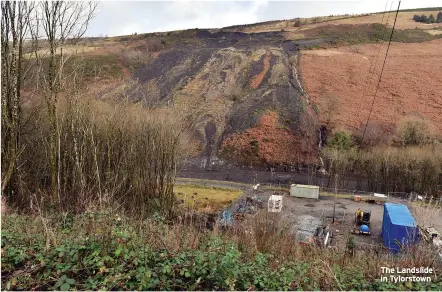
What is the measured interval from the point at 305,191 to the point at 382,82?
72.3ft

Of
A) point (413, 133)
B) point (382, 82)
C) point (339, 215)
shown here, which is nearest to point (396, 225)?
point (339, 215)

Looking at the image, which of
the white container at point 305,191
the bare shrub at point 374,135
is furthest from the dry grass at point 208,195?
the bare shrub at point 374,135

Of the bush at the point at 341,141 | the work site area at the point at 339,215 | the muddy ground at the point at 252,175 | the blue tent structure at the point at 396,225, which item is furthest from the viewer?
the bush at the point at 341,141

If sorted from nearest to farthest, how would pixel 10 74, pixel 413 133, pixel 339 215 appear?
pixel 10 74 → pixel 339 215 → pixel 413 133

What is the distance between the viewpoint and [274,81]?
37656 millimetres

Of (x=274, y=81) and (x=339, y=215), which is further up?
(x=274, y=81)

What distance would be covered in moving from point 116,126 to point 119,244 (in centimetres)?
1033

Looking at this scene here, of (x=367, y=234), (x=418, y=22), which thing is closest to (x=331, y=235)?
(x=367, y=234)

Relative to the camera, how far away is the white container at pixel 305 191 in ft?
69.7

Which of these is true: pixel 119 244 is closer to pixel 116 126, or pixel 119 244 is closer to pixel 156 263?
pixel 156 263

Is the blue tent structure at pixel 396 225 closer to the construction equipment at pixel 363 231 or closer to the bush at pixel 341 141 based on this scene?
the construction equipment at pixel 363 231

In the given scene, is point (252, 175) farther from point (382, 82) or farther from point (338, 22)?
point (338, 22)

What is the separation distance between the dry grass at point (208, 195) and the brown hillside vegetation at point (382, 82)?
1395 cm

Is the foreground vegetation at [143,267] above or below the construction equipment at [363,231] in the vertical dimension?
above
